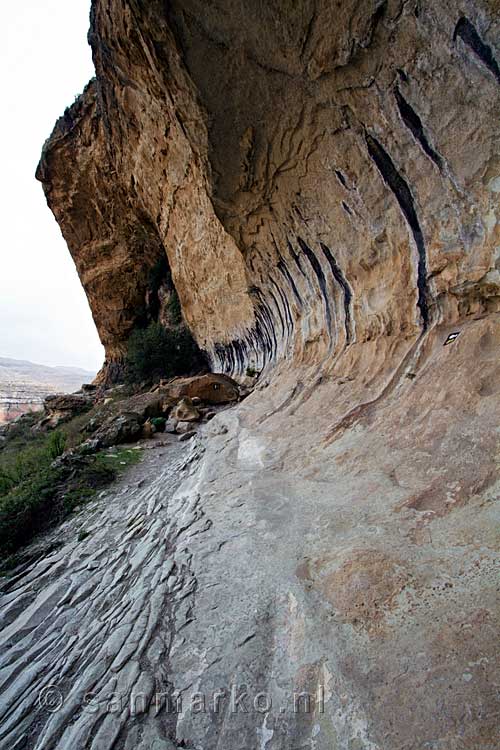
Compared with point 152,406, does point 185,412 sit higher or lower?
lower

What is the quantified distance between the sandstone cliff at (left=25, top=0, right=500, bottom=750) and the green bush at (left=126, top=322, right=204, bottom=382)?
943 centimetres

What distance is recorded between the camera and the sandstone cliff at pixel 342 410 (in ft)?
3.25

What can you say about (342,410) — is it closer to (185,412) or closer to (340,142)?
(340,142)

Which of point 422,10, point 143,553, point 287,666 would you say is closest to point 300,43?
point 422,10

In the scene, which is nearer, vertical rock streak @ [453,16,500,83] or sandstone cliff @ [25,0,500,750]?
sandstone cliff @ [25,0,500,750]

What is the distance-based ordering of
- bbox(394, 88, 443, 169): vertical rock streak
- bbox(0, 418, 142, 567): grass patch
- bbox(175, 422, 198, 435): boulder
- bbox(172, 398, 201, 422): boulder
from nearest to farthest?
1. bbox(394, 88, 443, 169): vertical rock streak
2. bbox(0, 418, 142, 567): grass patch
3. bbox(175, 422, 198, 435): boulder
4. bbox(172, 398, 201, 422): boulder

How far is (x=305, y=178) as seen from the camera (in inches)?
122

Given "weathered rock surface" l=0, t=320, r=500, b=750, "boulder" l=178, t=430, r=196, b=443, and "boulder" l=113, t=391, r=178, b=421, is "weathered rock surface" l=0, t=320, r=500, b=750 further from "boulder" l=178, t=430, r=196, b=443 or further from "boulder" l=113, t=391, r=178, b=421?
"boulder" l=113, t=391, r=178, b=421

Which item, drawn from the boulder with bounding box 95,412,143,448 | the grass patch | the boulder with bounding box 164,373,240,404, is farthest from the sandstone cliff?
the boulder with bounding box 164,373,240,404

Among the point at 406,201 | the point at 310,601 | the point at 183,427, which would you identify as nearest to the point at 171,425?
the point at 183,427

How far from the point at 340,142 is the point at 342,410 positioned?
2.00 meters

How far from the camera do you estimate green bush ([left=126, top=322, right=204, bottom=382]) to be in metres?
13.2
